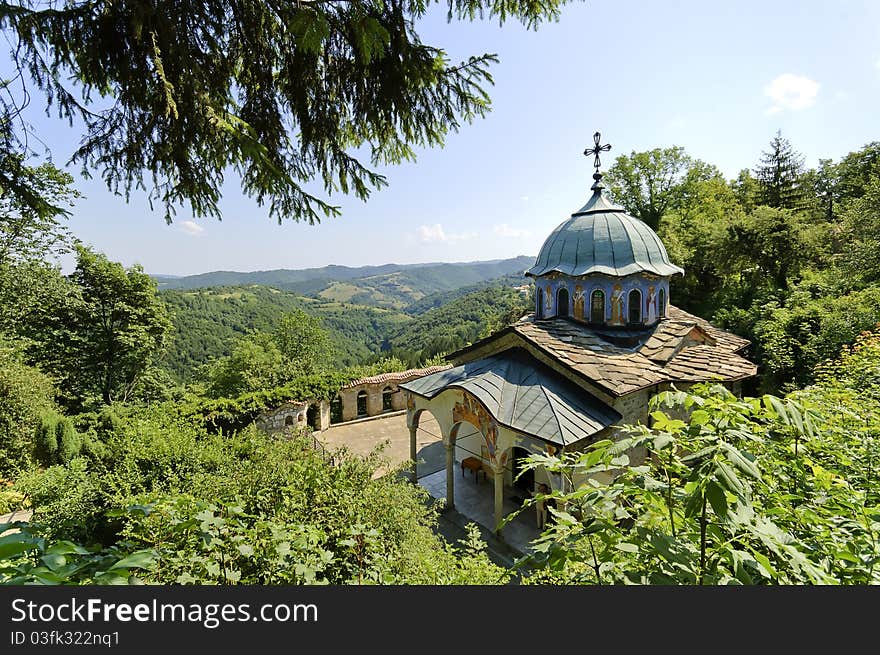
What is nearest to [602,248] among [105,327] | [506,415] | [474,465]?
[506,415]

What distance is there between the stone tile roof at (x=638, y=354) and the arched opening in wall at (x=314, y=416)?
24.9 ft

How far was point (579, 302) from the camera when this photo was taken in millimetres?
12625

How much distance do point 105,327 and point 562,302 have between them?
22.0m

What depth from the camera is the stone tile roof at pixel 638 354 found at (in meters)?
9.61

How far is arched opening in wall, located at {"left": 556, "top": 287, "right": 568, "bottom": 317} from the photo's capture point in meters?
13.0

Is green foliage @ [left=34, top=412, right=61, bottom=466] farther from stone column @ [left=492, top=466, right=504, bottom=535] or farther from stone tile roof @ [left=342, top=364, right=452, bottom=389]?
stone column @ [left=492, top=466, right=504, bottom=535]

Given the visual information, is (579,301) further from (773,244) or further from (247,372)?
(247,372)

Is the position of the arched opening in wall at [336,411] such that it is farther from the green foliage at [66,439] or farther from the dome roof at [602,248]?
the dome roof at [602,248]

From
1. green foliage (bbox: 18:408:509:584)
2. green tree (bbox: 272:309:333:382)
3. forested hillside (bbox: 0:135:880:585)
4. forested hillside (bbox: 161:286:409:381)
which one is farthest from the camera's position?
forested hillside (bbox: 161:286:409:381)

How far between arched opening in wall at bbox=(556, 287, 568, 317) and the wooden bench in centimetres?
548

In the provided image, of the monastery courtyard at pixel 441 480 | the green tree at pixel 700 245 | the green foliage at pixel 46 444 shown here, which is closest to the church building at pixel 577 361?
the monastery courtyard at pixel 441 480

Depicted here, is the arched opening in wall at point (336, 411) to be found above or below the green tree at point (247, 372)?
below

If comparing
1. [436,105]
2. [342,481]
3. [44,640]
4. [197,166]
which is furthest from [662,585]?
[197,166]

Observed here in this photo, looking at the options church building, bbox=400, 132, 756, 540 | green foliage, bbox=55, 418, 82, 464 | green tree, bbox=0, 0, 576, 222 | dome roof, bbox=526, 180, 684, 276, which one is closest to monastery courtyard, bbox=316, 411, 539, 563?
church building, bbox=400, 132, 756, 540
